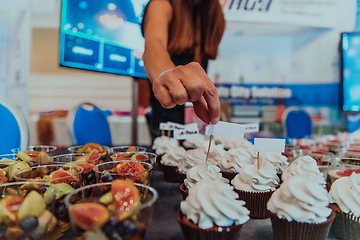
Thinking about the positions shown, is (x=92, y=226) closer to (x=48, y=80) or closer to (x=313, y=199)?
(x=313, y=199)

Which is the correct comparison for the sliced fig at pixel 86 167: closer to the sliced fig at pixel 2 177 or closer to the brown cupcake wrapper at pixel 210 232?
the sliced fig at pixel 2 177

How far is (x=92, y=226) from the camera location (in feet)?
1.95

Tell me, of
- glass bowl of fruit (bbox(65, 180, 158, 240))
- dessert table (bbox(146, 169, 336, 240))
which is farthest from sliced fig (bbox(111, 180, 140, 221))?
dessert table (bbox(146, 169, 336, 240))

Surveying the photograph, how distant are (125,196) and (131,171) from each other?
34cm

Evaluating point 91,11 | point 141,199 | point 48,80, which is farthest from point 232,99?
point 141,199

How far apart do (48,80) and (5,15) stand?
5.16m

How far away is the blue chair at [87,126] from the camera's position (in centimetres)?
280

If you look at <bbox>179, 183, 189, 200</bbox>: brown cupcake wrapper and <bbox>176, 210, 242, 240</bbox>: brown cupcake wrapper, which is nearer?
<bbox>176, 210, 242, 240</bbox>: brown cupcake wrapper

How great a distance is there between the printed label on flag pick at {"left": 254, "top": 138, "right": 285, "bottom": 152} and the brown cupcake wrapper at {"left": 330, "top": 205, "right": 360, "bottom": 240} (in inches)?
13.4

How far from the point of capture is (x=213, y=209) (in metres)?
0.79

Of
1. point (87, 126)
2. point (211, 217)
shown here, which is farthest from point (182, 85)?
point (87, 126)

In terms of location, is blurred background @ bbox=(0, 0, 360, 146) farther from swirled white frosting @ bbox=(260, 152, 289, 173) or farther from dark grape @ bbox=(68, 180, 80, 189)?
dark grape @ bbox=(68, 180, 80, 189)

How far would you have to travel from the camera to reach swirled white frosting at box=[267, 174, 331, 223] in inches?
32.4

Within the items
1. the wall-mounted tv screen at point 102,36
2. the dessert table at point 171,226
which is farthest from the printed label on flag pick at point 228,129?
the wall-mounted tv screen at point 102,36
